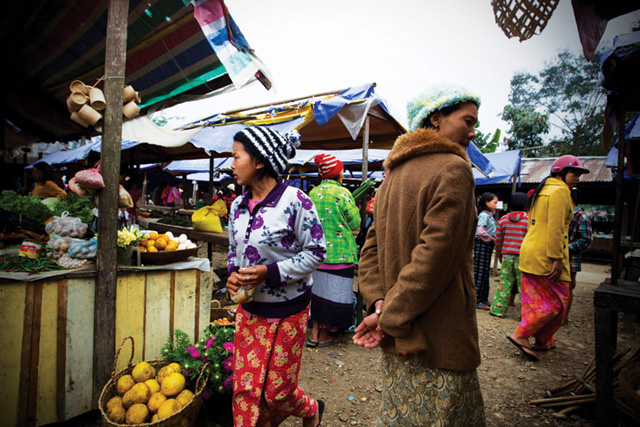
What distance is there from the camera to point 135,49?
14.2 feet

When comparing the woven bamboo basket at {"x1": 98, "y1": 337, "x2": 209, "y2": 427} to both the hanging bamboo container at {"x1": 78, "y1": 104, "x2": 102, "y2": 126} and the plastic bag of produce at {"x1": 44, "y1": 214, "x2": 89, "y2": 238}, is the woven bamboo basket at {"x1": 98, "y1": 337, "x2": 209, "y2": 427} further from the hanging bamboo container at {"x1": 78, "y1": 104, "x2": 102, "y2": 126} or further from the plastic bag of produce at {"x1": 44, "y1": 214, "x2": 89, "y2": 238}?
the hanging bamboo container at {"x1": 78, "y1": 104, "x2": 102, "y2": 126}

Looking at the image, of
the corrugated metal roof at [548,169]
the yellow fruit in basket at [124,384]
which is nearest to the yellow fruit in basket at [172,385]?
the yellow fruit in basket at [124,384]

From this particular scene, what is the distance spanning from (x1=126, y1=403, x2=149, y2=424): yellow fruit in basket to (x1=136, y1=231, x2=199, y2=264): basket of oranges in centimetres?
109

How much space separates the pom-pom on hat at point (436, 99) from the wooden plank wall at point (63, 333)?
219 centimetres

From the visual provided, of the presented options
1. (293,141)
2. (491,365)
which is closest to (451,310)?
(293,141)

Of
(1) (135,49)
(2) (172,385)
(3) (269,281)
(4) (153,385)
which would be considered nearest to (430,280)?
(3) (269,281)

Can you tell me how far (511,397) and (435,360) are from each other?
97.2 inches

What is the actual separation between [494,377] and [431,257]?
3049 millimetres

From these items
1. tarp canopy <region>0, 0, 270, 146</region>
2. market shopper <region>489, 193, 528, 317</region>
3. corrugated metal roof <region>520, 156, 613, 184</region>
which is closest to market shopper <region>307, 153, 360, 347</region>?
tarp canopy <region>0, 0, 270, 146</region>

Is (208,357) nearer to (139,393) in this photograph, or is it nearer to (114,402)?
(139,393)

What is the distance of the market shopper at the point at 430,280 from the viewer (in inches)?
46.3

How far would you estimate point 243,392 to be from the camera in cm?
179

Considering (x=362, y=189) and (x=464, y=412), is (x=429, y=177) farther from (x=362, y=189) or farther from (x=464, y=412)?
(x=362, y=189)

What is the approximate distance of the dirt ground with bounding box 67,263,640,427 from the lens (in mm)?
2664
